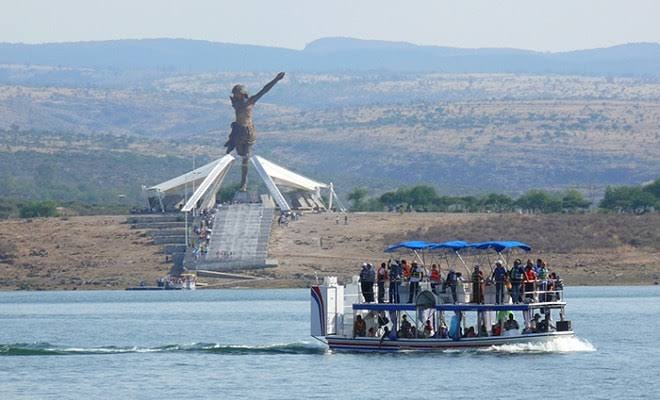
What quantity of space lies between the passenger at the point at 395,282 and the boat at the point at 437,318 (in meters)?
0.20

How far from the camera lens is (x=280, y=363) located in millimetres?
60906

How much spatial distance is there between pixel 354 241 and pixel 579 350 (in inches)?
2609

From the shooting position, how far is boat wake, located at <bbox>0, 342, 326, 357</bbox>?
211 feet

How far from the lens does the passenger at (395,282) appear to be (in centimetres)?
6172

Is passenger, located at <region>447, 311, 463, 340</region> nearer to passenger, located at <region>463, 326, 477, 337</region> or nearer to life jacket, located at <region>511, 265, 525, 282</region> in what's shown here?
passenger, located at <region>463, 326, 477, 337</region>

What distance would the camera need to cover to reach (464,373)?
56.2 m

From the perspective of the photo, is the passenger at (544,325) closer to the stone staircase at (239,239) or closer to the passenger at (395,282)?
the passenger at (395,282)

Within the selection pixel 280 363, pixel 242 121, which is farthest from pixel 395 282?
pixel 242 121

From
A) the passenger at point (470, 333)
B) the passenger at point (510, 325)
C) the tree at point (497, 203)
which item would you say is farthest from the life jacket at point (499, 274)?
the tree at point (497, 203)

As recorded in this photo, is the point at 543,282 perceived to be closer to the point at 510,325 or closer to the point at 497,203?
the point at 510,325

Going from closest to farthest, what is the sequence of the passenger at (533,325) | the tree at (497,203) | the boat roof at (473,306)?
1. the boat roof at (473,306)
2. the passenger at (533,325)
3. the tree at (497,203)

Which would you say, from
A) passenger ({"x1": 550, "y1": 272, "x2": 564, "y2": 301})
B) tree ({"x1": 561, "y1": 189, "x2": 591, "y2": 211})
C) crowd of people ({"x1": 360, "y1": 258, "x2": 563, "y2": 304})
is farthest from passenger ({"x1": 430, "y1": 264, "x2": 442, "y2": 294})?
tree ({"x1": 561, "y1": 189, "x2": 591, "y2": 211})

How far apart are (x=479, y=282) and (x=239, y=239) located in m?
67.6

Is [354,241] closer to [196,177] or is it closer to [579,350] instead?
[196,177]
